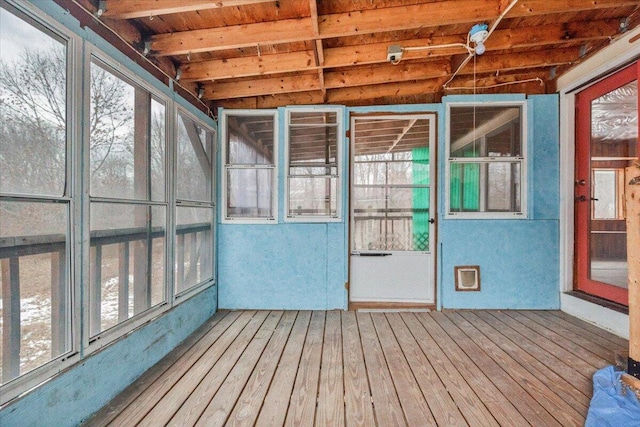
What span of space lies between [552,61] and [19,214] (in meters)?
4.24

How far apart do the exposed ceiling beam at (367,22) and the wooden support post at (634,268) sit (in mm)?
1298

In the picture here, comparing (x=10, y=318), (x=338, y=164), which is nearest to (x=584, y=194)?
(x=338, y=164)

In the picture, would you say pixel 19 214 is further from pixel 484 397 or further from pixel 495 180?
pixel 495 180

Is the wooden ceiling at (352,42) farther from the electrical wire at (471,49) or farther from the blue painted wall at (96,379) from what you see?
the blue painted wall at (96,379)

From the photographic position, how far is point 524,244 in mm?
3289

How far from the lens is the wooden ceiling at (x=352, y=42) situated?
2137 millimetres

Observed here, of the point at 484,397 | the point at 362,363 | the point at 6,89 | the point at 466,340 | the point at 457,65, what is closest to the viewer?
the point at 6,89

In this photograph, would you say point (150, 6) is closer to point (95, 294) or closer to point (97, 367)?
point (95, 294)

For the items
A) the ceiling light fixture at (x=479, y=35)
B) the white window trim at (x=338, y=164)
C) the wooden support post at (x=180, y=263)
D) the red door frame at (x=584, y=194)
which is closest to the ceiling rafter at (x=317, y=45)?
the white window trim at (x=338, y=164)

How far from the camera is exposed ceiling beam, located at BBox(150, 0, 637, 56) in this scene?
2.14m

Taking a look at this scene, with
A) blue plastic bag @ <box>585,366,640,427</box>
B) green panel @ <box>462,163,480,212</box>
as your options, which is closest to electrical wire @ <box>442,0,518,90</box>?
green panel @ <box>462,163,480,212</box>

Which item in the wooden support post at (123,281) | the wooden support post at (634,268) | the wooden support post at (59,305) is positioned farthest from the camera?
the wooden support post at (123,281)

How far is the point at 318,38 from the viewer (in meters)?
2.24

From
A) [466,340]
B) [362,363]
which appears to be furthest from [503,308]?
[362,363]
